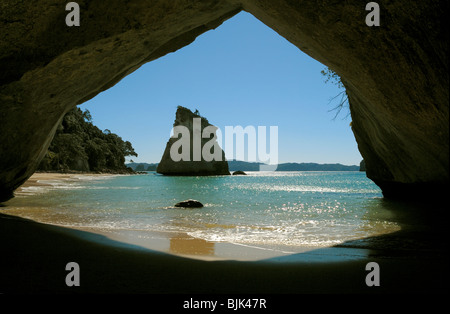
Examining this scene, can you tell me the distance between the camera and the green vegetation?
150ft

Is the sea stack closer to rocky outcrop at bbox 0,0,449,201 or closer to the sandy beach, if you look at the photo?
rocky outcrop at bbox 0,0,449,201

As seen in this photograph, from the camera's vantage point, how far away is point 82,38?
6031 millimetres

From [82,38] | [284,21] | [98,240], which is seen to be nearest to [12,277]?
[98,240]

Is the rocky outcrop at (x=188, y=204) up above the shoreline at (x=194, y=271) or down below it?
below

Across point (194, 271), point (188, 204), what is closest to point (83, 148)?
point (188, 204)

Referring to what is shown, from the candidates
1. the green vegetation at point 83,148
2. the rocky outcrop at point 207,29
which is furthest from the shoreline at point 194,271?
the green vegetation at point 83,148

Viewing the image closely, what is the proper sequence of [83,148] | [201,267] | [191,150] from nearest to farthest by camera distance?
[201,267] → [83,148] → [191,150]

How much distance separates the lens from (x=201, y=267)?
153 inches

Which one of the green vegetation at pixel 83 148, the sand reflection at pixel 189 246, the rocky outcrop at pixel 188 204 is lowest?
the rocky outcrop at pixel 188 204

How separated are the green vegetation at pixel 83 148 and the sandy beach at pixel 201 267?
41.3 meters

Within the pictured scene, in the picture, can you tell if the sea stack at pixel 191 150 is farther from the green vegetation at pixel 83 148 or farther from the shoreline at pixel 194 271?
the shoreline at pixel 194 271

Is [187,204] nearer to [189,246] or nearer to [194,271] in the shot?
[189,246]

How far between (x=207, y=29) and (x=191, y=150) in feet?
220

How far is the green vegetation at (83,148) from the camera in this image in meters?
45.8
